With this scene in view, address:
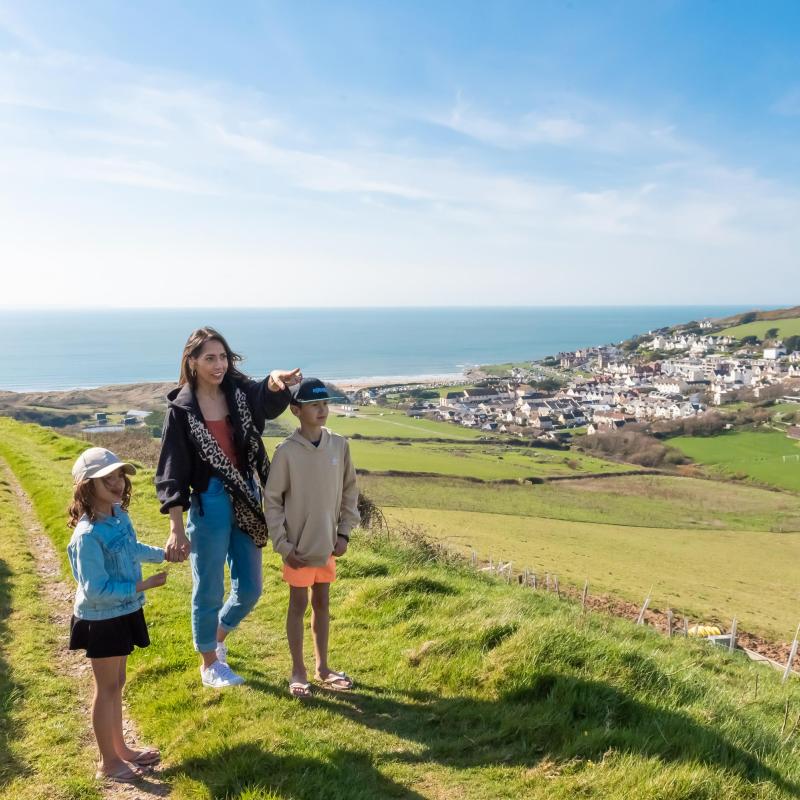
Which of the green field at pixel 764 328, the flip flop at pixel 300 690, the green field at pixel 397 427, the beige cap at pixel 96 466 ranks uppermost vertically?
the green field at pixel 764 328

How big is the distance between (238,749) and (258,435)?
5.89 feet

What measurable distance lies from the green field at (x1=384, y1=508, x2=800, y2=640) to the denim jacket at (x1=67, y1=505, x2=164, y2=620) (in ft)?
48.9

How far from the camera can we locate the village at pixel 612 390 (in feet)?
299

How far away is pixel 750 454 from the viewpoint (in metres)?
67.8

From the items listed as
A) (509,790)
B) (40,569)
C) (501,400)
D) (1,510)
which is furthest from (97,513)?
(501,400)

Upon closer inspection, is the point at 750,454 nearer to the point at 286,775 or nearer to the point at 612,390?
the point at 612,390

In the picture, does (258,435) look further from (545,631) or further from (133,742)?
(545,631)

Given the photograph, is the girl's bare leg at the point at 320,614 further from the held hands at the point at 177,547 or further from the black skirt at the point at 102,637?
the black skirt at the point at 102,637

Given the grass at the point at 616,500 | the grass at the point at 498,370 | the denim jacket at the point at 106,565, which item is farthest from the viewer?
the grass at the point at 498,370

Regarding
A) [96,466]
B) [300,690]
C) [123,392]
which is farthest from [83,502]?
[123,392]

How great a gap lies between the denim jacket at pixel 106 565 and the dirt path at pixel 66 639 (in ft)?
2.95

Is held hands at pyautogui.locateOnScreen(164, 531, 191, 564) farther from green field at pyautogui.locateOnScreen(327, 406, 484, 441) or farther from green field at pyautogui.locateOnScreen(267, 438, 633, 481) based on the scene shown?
green field at pyautogui.locateOnScreen(327, 406, 484, 441)

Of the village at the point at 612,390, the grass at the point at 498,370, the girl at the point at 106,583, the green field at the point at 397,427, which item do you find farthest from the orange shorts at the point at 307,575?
the grass at the point at 498,370

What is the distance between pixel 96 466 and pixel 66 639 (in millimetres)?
3198
